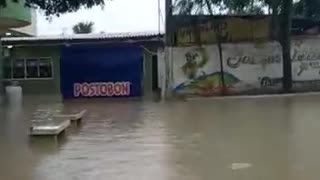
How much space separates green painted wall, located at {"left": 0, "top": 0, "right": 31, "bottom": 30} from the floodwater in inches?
295

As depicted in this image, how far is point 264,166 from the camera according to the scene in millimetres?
9688

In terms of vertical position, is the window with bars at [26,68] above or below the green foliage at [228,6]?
below

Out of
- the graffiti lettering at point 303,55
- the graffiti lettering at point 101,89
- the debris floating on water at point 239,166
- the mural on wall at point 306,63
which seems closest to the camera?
the debris floating on water at point 239,166

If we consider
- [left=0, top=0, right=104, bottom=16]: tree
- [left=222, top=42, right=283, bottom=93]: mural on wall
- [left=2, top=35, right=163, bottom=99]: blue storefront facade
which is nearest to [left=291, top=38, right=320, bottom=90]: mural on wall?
[left=222, top=42, right=283, bottom=93]: mural on wall

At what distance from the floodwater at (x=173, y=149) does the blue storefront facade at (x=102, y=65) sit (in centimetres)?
1408

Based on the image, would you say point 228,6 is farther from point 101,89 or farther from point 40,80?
point 40,80

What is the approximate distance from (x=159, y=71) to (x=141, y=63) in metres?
1.95

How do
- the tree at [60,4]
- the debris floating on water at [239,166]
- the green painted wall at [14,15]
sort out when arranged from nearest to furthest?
the debris floating on water at [239,166] < the tree at [60,4] < the green painted wall at [14,15]

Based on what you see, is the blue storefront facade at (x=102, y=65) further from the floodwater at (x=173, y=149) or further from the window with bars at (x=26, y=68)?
the floodwater at (x=173, y=149)

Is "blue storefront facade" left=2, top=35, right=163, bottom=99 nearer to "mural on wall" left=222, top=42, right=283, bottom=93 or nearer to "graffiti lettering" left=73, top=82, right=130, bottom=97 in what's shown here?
"graffiti lettering" left=73, top=82, right=130, bottom=97

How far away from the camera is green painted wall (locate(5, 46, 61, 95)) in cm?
3531

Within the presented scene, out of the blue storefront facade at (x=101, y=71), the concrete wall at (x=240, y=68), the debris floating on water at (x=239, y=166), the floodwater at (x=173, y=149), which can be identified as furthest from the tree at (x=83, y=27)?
the debris floating on water at (x=239, y=166)

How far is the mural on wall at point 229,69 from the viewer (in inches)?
1204

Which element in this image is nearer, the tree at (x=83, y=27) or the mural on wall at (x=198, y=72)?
the mural on wall at (x=198, y=72)
